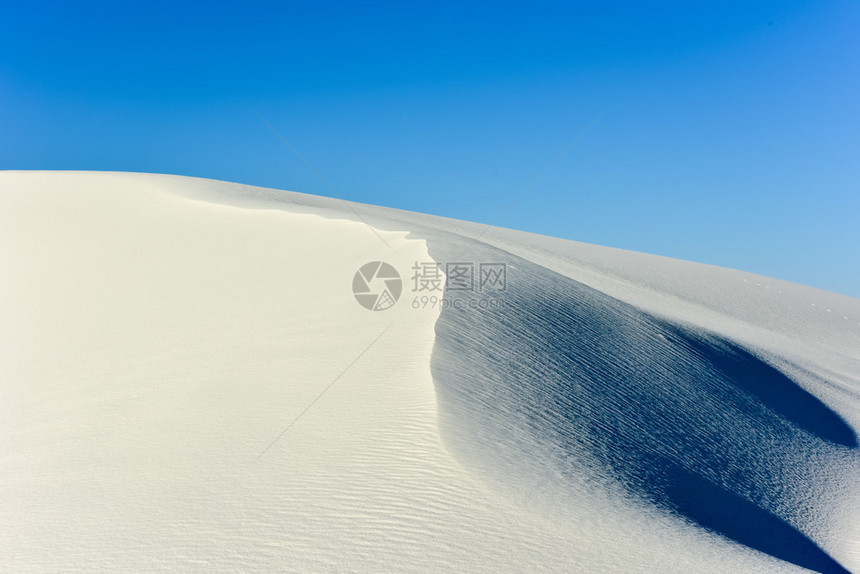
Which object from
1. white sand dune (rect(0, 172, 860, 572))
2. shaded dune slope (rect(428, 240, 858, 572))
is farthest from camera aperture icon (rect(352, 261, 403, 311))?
shaded dune slope (rect(428, 240, 858, 572))

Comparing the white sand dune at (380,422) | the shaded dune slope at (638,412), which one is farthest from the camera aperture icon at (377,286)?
the shaded dune slope at (638,412)

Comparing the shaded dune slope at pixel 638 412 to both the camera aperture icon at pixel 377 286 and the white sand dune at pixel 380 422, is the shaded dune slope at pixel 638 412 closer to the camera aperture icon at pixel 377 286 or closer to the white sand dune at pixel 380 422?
the white sand dune at pixel 380 422

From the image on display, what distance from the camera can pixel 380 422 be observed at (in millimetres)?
6016

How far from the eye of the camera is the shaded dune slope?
6270mm

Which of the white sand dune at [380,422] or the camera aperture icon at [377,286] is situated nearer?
the white sand dune at [380,422]

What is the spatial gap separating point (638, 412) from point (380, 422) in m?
3.95

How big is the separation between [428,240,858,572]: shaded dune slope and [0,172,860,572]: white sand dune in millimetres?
42

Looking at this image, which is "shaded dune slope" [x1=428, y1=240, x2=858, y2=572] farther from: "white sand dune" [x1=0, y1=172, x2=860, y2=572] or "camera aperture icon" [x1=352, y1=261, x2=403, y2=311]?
"camera aperture icon" [x1=352, y1=261, x2=403, y2=311]

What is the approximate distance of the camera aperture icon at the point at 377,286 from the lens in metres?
10.2

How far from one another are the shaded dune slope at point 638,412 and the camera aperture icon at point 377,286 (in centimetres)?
113

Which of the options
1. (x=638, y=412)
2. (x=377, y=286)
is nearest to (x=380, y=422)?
(x=638, y=412)

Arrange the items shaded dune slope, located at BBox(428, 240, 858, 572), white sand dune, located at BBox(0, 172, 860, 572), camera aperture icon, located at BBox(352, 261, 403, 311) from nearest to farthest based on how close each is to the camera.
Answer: white sand dune, located at BBox(0, 172, 860, 572) → shaded dune slope, located at BBox(428, 240, 858, 572) → camera aperture icon, located at BBox(352, 261, 403, 311)

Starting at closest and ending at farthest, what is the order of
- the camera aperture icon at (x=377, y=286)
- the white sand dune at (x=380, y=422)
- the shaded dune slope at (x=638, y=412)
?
the white sand dune at (x=380, y=422)
the shaded dune slope at (x=638, y=412)
the camera aperture icon at (x=377, y=286)

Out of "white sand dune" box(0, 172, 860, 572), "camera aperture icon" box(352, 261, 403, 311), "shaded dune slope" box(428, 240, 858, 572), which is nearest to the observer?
"white sand dune" box(0, 172, 860, 572)
